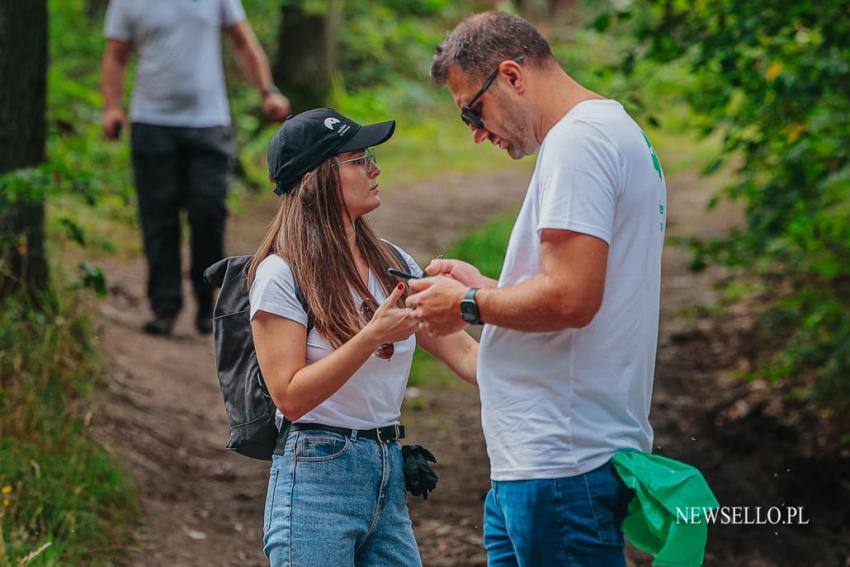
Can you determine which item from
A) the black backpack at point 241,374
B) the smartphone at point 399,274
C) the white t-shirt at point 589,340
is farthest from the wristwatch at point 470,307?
the black backpack at point 241,374

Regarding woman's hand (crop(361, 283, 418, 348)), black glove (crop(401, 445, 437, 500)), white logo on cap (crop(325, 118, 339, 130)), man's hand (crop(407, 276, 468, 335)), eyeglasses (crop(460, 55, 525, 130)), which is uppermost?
eyeglasses (crop(460, 55, 525, 130))

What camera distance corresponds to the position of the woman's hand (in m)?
2.63

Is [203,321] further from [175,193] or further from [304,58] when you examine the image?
[304,58]

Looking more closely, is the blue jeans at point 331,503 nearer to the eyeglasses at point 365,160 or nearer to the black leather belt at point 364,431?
the black leather belt at point 364,431

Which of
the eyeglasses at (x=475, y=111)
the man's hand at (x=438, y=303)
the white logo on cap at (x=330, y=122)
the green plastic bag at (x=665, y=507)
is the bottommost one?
the green plastic bag at (x=665, y=507)

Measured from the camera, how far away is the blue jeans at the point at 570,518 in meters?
2.50

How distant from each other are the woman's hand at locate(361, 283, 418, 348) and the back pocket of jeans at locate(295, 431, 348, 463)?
0.29m

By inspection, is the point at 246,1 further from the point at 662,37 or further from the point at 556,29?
the point at 556,29

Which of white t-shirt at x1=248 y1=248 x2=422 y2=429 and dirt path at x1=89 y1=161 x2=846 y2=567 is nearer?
white t-shirt at x1=248 y1=248 x2=422 y2=429

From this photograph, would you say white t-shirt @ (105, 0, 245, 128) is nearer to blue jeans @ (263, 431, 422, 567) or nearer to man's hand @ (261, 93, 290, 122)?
man's hand @ (261, 93, 290, 122)

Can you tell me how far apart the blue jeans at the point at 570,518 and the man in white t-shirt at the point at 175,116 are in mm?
4551

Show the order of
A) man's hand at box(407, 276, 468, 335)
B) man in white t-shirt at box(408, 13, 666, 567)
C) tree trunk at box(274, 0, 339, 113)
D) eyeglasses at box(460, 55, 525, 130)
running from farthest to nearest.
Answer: tree trunk at box(274, 0, 339, 113) → eyeglasses at box(460, 55, 525, 130) → man's hand at box(407, 276, 468, 335) → man in white t-shirt at box(408, 13, 666, 567)

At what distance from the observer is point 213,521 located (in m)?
5.08

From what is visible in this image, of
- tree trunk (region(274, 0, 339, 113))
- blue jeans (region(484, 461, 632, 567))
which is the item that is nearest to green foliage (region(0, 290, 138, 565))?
blue jeans (region(484, 461, 632, 567))
